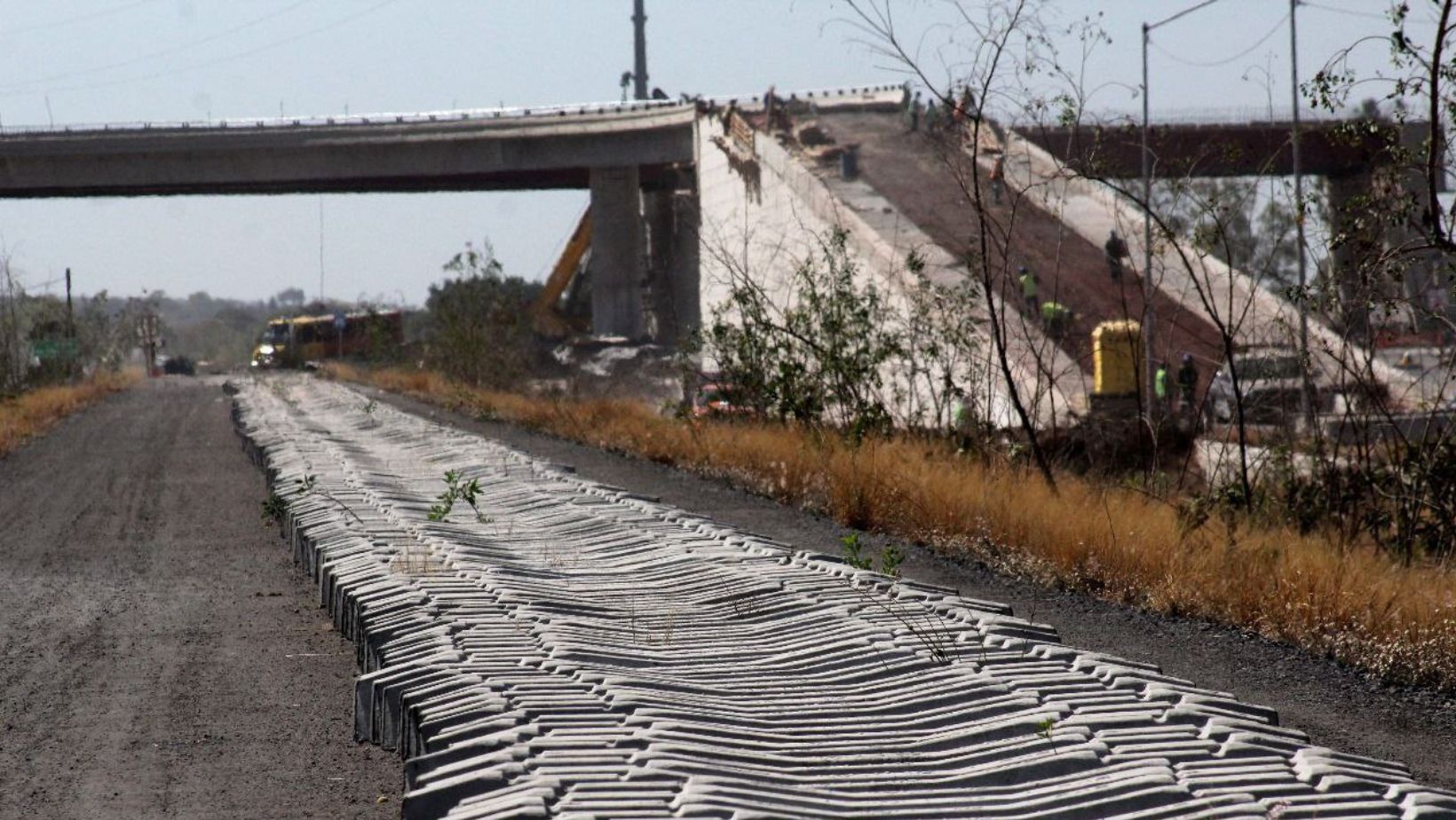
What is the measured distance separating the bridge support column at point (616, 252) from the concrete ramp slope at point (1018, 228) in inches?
311

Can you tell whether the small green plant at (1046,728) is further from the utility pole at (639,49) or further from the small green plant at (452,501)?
the utility pole at (639,49)

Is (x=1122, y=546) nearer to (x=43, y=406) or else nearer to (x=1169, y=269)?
(x=1169, y=269)

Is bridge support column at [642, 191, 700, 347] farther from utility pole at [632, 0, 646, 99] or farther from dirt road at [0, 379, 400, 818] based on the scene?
dirt road at [0, 379, 400, 818]

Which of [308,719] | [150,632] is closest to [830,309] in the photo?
[150,632]

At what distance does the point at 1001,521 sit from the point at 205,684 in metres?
5.13

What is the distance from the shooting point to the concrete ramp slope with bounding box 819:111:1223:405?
33.8 m

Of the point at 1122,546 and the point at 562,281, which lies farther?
the point at 562,281

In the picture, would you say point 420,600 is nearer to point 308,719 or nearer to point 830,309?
point 308,719

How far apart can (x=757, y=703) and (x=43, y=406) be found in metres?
29.9

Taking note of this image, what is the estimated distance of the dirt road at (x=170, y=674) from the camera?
210 inches

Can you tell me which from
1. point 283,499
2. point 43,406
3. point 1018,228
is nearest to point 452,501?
point 283,499

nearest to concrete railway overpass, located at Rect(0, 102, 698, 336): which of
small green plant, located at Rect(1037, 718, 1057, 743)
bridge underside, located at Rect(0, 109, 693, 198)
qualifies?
bridge underside, located at Rect(0, 109, 693, 198)

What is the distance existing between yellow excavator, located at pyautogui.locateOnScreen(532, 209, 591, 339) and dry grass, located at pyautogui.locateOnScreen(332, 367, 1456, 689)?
4917 cm

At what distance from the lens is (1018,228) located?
3712cm
